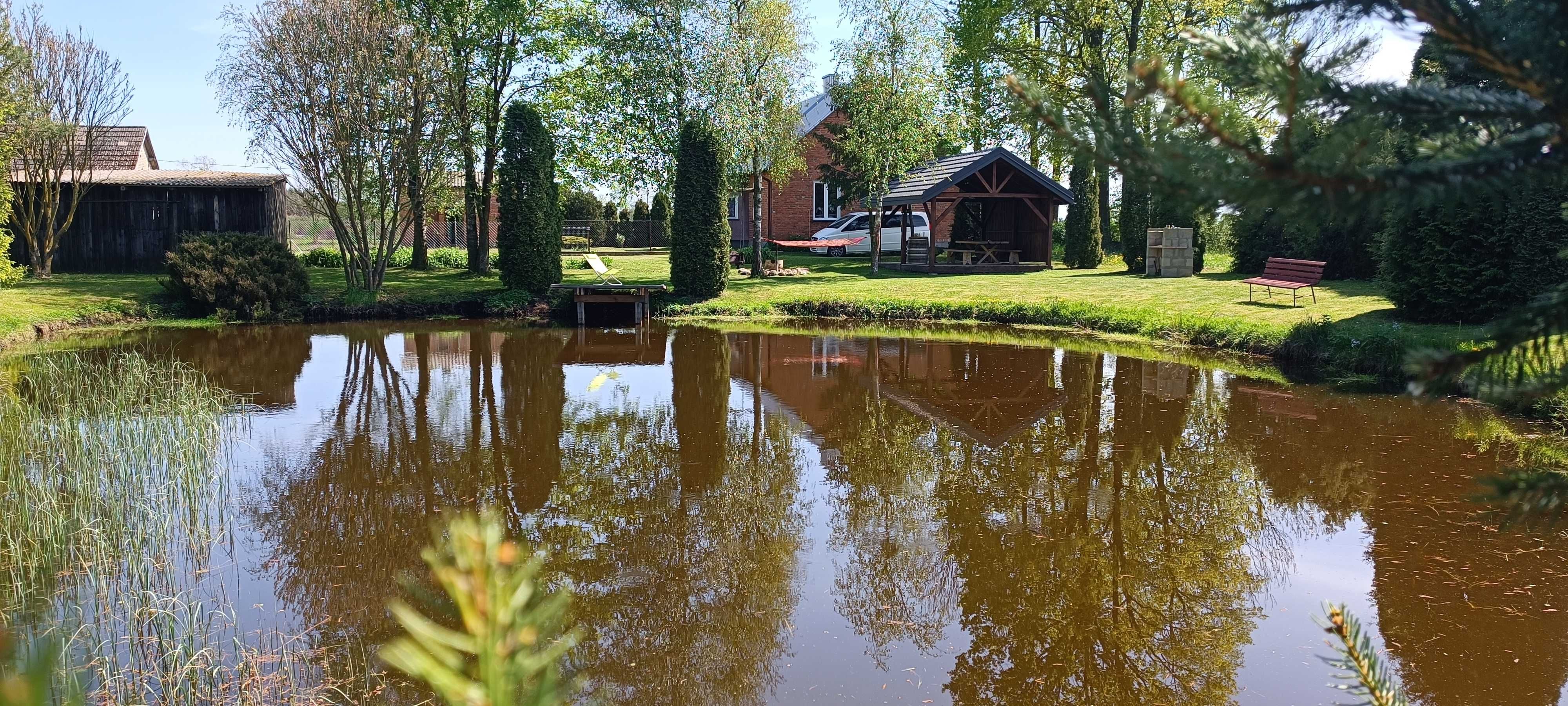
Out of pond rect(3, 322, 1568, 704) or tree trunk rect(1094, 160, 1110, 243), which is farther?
tree trunk rect(1094, 160, 1110, 243)

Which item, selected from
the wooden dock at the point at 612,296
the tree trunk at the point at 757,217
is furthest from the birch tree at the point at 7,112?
the tree trunk at the point at 757,217

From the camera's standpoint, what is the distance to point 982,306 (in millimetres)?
17953

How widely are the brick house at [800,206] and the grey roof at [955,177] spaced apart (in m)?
7.81

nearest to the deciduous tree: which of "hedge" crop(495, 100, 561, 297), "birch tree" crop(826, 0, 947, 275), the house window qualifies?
"hedge" crop(495, 100, 561, 297)

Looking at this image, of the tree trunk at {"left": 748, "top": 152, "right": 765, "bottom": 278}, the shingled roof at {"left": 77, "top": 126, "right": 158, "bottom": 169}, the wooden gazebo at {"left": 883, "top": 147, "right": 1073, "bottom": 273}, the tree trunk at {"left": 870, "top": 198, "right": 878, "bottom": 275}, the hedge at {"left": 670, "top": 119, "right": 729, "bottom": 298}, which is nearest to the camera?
the hedge at {"left": 670, "top": 119, "right": 729, "bottom": 298}

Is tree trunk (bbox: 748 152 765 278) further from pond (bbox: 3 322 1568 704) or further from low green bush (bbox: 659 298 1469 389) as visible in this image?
pond (bbox: 3 322 1568 704)

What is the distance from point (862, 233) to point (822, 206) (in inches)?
170

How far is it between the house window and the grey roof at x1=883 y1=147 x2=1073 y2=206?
8690 mm

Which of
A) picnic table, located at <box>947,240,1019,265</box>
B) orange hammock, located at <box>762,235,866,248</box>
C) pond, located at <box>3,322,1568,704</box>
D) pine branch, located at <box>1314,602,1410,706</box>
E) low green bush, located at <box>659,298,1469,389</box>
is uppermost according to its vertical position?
orange hammock, located at <box>762,235,866,248</box>

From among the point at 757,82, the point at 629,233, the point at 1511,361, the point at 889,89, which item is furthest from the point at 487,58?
the point at 1511,361

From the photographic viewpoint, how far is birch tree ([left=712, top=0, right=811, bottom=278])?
20766mm

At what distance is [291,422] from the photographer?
9.27 m

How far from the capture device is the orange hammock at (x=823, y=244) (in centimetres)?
2955

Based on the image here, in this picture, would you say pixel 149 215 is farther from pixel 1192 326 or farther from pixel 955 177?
pixel 1192 326
